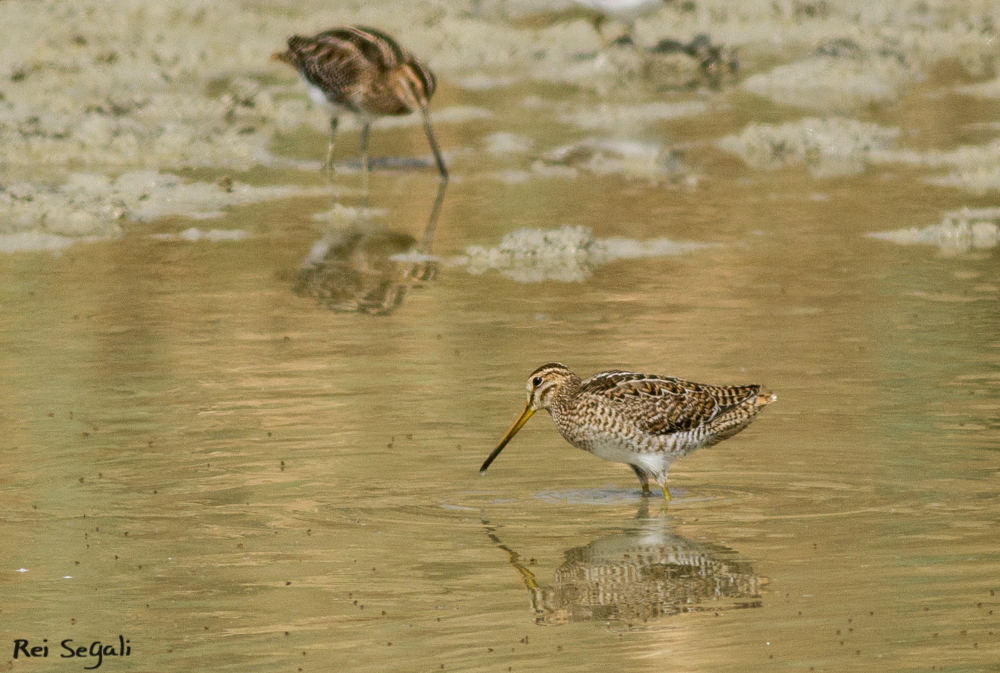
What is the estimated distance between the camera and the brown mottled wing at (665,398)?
9.78 m

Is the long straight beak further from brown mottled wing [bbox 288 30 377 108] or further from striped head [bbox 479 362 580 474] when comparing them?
brown mottled wing [bbox 288 30 377 108]

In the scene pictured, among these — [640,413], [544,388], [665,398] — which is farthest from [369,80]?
[640,413]

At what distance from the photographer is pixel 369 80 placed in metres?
19.5

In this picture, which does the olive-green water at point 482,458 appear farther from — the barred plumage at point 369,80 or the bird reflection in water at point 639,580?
the barred plumage at point 369,80

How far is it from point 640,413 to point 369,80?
10.4 meters

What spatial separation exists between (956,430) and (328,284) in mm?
5848

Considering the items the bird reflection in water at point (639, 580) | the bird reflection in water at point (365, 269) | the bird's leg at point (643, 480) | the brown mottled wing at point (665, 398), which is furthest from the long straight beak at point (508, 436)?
the bird reflection in water at point (365, 269)

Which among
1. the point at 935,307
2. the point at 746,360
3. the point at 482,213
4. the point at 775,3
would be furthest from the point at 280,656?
the point at 775,3

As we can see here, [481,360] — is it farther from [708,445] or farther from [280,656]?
[280,656]

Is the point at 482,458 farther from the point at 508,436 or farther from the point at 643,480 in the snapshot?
the point at 643,480

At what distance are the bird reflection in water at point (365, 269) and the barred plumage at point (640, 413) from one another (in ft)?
12.8

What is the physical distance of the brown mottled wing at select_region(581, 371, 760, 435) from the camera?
9.78 meters

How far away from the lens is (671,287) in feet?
47.3

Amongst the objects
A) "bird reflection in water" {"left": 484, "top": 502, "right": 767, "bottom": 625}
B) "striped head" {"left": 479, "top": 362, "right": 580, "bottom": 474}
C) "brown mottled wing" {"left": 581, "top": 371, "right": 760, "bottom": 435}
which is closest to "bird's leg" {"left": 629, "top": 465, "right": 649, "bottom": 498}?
"brown mottled wing" {"left": 581, "top": 371, "right": 760, "bottom": 435}
